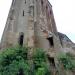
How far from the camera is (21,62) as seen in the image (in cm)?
2695

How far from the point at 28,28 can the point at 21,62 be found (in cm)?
606

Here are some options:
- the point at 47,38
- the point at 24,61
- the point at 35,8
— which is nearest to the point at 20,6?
the point at 35,8

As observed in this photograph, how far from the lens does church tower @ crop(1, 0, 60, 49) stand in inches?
1206

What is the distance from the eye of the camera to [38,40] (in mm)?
30625

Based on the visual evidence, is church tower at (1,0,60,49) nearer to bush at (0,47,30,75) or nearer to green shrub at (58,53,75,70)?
bush at (0,47,30,75)

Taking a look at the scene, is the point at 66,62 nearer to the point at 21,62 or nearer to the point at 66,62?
the point at 66,62

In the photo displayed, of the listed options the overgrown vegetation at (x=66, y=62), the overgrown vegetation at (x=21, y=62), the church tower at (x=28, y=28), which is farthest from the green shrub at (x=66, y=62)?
the church tower at (x=28, y=28)

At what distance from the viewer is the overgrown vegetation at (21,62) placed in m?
26.3

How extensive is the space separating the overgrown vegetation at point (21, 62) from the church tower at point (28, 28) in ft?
6.11

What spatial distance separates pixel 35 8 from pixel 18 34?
4.56 m

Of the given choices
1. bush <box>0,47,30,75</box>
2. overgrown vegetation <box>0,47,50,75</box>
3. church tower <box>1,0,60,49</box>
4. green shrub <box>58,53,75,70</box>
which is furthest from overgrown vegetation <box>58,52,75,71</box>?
bush <box>0,47,30,75</box>

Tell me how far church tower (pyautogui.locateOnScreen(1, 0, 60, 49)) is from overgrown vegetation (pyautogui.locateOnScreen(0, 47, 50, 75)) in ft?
6.11

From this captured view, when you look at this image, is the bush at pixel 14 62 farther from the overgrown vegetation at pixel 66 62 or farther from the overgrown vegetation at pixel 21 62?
the overgrown vegetation at pixel 66 62

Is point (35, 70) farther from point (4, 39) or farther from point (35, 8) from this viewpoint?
point (35, 8)
